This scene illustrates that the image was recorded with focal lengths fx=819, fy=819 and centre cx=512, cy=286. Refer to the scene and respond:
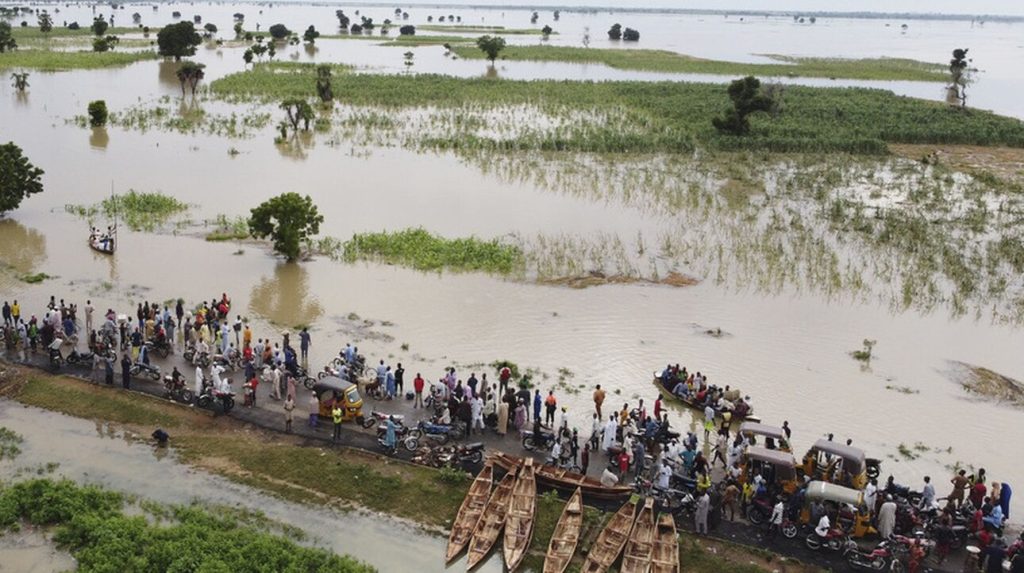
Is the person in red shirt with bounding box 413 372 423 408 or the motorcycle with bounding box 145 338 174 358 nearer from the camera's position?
the person in red shirt with bounding box 413 372 423 408

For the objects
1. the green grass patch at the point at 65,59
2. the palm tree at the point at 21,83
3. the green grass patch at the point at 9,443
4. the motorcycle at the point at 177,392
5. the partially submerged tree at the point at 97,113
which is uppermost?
the green grass patch at the point at 65,59

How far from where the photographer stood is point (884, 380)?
22766 mm

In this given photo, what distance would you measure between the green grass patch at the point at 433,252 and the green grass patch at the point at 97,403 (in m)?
11.4

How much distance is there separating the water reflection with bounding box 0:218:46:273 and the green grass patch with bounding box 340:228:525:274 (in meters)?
10.7

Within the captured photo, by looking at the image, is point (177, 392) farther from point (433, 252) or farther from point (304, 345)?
point (433, 252)

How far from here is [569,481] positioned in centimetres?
1658

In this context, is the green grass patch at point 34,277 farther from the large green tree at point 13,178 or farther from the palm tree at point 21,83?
the palm tree at point 21,83

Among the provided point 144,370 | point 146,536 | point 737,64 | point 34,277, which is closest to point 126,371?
point 144,370

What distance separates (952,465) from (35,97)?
2540 inches

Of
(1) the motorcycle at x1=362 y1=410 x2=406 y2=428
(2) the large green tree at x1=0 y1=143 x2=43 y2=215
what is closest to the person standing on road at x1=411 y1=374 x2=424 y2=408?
(1) the motorcycle at x1=362 y1=410 x2=406 y2=428

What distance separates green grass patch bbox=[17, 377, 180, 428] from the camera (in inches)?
745

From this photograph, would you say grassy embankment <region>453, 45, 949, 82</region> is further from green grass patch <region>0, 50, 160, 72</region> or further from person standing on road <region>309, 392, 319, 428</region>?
person standing on road <region>309, 392, 319, 428</region>

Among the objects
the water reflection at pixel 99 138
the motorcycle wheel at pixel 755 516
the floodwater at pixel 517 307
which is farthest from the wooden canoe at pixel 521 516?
the water reflection at pixel 99 138

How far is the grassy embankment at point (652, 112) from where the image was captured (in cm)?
5106
